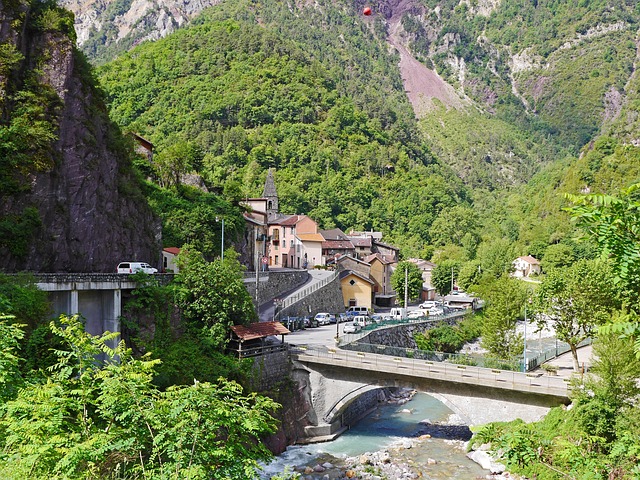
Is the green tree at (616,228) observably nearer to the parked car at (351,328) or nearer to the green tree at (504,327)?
the green tree at (504,327)

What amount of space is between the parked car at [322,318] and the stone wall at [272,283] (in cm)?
444

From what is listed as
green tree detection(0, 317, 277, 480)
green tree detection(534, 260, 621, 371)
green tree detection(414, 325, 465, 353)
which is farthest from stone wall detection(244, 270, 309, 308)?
green tree detection(0, 317, 277, 480)

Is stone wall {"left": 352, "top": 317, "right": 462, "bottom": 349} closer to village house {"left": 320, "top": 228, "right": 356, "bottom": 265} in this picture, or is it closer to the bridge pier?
village house {"left": 320, "top": 228, "right": 356, "bottom": 265}

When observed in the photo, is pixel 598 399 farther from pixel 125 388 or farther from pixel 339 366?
pixel 125 388

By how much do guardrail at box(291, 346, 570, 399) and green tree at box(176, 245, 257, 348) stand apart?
20.7 feet

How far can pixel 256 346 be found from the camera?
38.8 m

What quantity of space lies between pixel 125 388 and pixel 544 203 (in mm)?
123470

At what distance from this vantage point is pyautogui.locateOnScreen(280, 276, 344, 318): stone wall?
5667 cm

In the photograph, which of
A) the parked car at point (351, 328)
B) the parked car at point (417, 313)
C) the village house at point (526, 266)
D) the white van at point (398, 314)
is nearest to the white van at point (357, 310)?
the white van at point (398, 314)

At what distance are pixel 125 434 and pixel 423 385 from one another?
27.2m

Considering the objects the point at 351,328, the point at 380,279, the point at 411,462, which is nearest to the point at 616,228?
the point at 411,462

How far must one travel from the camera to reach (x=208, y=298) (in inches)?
1420

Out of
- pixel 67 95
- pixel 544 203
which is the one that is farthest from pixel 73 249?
pixel 544 203

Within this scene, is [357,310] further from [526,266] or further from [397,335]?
[526,266]
